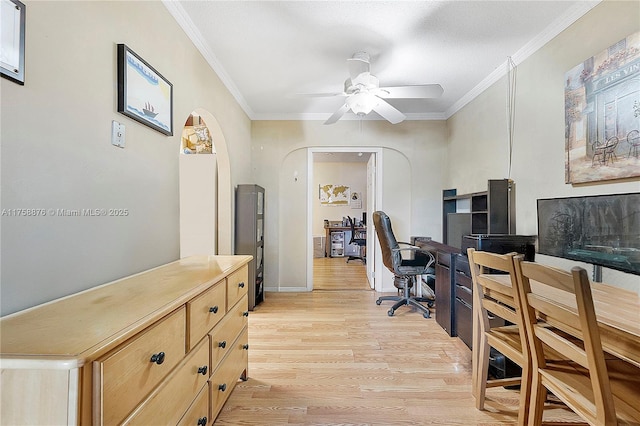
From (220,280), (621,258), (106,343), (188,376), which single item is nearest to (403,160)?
(621,258)

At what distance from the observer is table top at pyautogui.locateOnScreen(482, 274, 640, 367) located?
90 cm

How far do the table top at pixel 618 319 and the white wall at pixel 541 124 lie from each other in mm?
472

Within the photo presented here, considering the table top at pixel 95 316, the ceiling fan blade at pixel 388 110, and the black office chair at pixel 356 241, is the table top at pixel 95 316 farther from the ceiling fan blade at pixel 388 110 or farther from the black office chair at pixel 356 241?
the black office chair at pixel 356 241

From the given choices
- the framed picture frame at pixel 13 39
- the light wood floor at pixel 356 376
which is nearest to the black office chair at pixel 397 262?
the light wood floor at pixel 356 376

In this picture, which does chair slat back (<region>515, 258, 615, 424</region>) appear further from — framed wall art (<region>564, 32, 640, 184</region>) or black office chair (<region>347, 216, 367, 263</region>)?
black office chair (<region>347, 216, 367, 263</region>)

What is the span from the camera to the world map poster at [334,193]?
24.2ft

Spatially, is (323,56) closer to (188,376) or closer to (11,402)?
(188,376)

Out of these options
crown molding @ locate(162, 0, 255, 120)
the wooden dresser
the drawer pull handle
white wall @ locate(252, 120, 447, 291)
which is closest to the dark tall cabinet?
white wall @ locate(252, 120, 447, 291)

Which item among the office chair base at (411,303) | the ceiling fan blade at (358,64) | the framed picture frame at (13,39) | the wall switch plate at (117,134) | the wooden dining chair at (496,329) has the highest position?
the ceiling fan blade at (358,64)

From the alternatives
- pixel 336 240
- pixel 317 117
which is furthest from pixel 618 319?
pixel 336 240

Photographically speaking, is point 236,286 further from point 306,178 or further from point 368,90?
point 306,178

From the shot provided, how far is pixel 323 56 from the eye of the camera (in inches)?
98.5

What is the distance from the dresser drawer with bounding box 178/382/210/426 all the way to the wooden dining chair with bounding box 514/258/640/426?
1.45m

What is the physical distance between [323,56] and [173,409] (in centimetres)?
261
